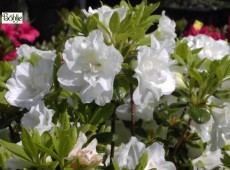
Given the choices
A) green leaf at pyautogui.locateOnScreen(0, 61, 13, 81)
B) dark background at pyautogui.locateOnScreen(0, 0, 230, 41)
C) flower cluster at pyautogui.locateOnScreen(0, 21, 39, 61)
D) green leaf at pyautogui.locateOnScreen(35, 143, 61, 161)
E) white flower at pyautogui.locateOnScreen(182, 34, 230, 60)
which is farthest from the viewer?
dark background at pyautogui.locateOnScreen(0, 0, 230, 41)

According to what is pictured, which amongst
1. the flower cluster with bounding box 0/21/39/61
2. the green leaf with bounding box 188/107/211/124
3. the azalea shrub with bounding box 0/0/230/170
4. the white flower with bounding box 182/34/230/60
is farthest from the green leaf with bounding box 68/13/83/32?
the flower cluster with bounding box 0/21/39/61

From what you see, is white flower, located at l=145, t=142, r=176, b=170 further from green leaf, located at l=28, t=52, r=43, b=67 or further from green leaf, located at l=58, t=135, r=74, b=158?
green leaf, located at l=28, t=52, r=43, b=67

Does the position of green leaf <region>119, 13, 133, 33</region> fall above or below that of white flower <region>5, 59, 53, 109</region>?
above

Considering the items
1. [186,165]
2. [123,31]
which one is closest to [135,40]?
[123,31]

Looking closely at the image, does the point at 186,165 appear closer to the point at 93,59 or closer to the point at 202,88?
the point at 202,88

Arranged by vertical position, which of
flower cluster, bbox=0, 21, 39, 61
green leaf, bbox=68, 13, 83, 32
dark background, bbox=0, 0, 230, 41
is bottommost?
dark background, bbox=0, 0, 230, 41

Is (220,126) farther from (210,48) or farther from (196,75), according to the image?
(210,48)

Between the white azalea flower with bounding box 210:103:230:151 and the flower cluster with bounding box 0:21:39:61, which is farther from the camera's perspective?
the flower cluster with bounding box 0:21:39:61

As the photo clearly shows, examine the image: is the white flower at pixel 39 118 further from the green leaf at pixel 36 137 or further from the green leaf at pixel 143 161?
the green leaf at pixel 143 161
